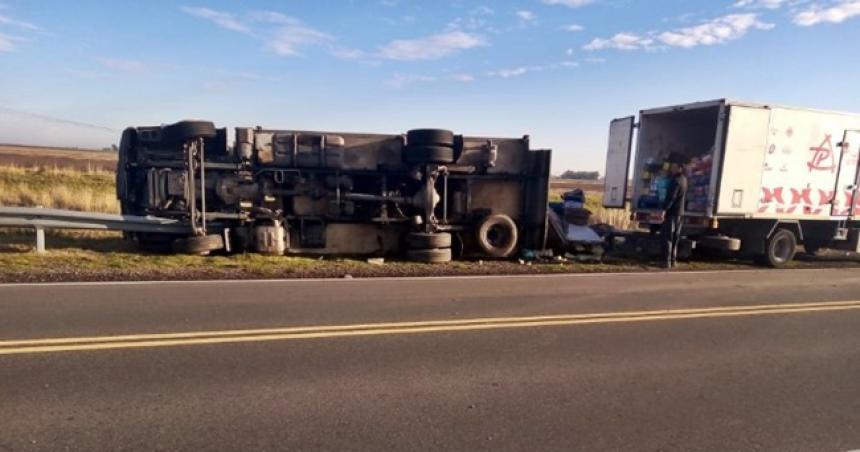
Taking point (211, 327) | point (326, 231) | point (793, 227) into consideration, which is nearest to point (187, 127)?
point (326, 231)

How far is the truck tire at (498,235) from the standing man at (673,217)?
314 centimetres

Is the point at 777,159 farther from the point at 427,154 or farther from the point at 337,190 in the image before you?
the point at 337,190

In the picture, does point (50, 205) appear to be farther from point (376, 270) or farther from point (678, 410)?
point (678, 410)

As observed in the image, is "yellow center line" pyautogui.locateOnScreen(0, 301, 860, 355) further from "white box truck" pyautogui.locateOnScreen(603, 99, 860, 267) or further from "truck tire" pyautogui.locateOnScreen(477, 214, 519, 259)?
"truck tire" pyautogui.locateOnScreen(477, 214, 519, 259)

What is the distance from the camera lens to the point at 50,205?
15078mm

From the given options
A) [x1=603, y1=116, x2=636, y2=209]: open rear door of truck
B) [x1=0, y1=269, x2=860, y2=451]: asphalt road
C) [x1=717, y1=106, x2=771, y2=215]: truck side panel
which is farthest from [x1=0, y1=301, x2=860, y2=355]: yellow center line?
[x1=603, y1=116, x2=636, y2=209]: open rear door of truck

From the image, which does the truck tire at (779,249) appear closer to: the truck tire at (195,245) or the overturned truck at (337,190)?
the overturned truck at (337,190)

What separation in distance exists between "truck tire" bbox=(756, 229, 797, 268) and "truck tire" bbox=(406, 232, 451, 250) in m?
7.24

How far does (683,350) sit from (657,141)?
9165 millimetres

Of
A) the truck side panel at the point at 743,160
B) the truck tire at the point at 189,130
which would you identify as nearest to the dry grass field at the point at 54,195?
the truck tire at the point at 189,130

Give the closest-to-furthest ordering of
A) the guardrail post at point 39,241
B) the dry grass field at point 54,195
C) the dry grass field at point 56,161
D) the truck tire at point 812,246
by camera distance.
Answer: the guardrail post at point 39,241 < the truck tire at point 812,246 < the dry grass field at point 54,195 < the dry grass field at point 56,161

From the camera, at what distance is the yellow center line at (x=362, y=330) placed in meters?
4.82

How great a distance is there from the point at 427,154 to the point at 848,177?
9.67m

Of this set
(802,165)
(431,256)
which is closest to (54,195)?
(431,256)
